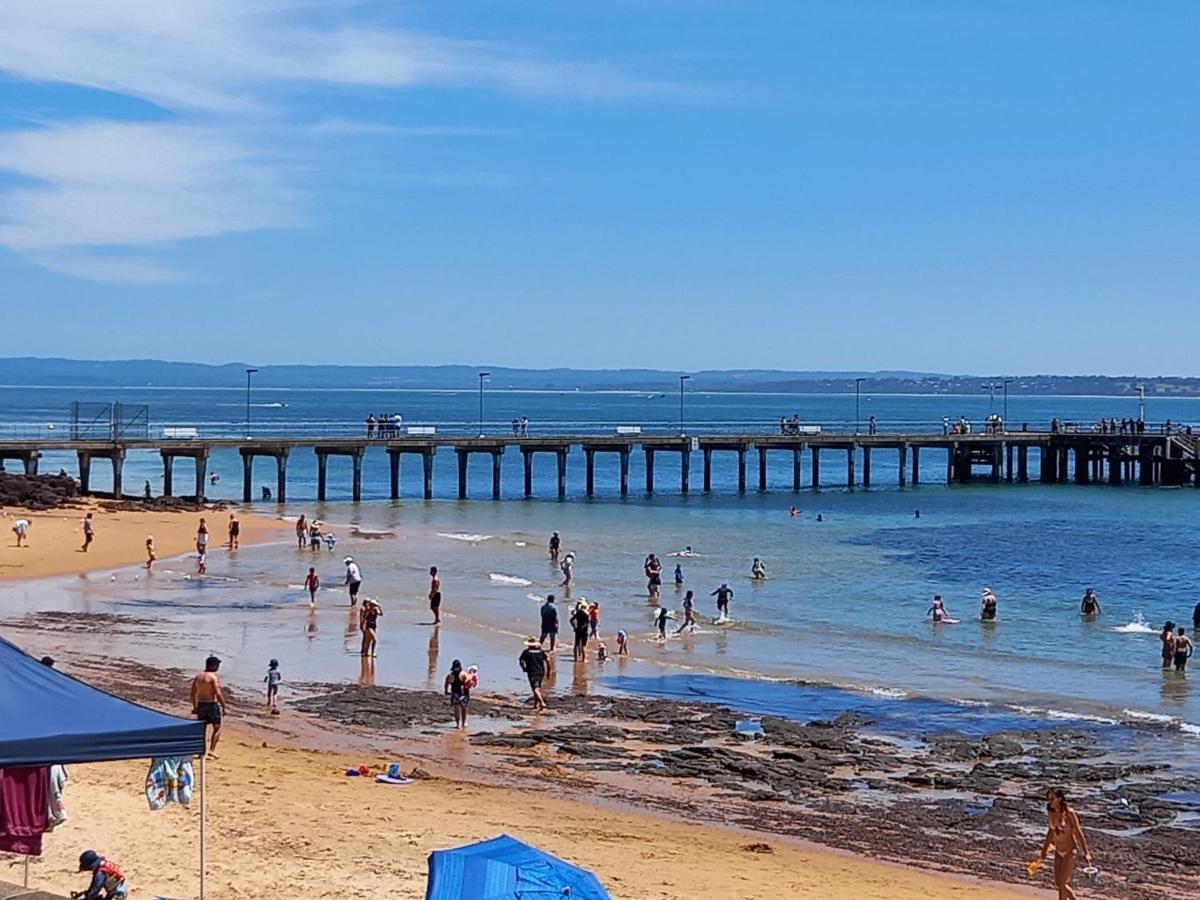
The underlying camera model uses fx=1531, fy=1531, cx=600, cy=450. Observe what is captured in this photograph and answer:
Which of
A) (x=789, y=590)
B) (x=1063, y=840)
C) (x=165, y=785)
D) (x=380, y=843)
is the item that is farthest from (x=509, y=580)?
(x=165, y=785)

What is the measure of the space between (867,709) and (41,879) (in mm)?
13302

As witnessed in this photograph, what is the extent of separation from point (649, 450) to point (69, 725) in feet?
185

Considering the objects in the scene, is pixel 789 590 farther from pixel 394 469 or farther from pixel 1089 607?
pixel 394 469

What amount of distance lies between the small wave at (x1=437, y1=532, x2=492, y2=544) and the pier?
10119 mm

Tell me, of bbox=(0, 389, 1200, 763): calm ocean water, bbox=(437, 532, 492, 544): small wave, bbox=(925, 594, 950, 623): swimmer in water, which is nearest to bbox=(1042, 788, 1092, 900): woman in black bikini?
bbox=(0, 389, 1200, 763): calm ocean water

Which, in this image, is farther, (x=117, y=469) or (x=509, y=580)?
(x=117, y=469)

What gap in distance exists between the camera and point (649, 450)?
65.0 meters

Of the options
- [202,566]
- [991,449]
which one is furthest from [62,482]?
[991,449]

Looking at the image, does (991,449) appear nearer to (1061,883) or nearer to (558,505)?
(558,505)

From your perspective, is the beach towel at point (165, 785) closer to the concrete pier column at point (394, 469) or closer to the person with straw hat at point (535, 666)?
the person with straw hat at point (535, 666)

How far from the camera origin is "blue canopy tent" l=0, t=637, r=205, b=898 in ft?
28.5

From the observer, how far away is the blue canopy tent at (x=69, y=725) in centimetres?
870

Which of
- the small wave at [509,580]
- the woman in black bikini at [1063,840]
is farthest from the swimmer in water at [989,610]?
the woman in black bikini at [1063,840]

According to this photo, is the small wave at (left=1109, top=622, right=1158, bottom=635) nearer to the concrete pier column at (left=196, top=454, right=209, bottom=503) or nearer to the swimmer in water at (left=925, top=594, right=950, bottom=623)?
the swimmer in water at (left=925, top=594, right=950, bottom=623)
